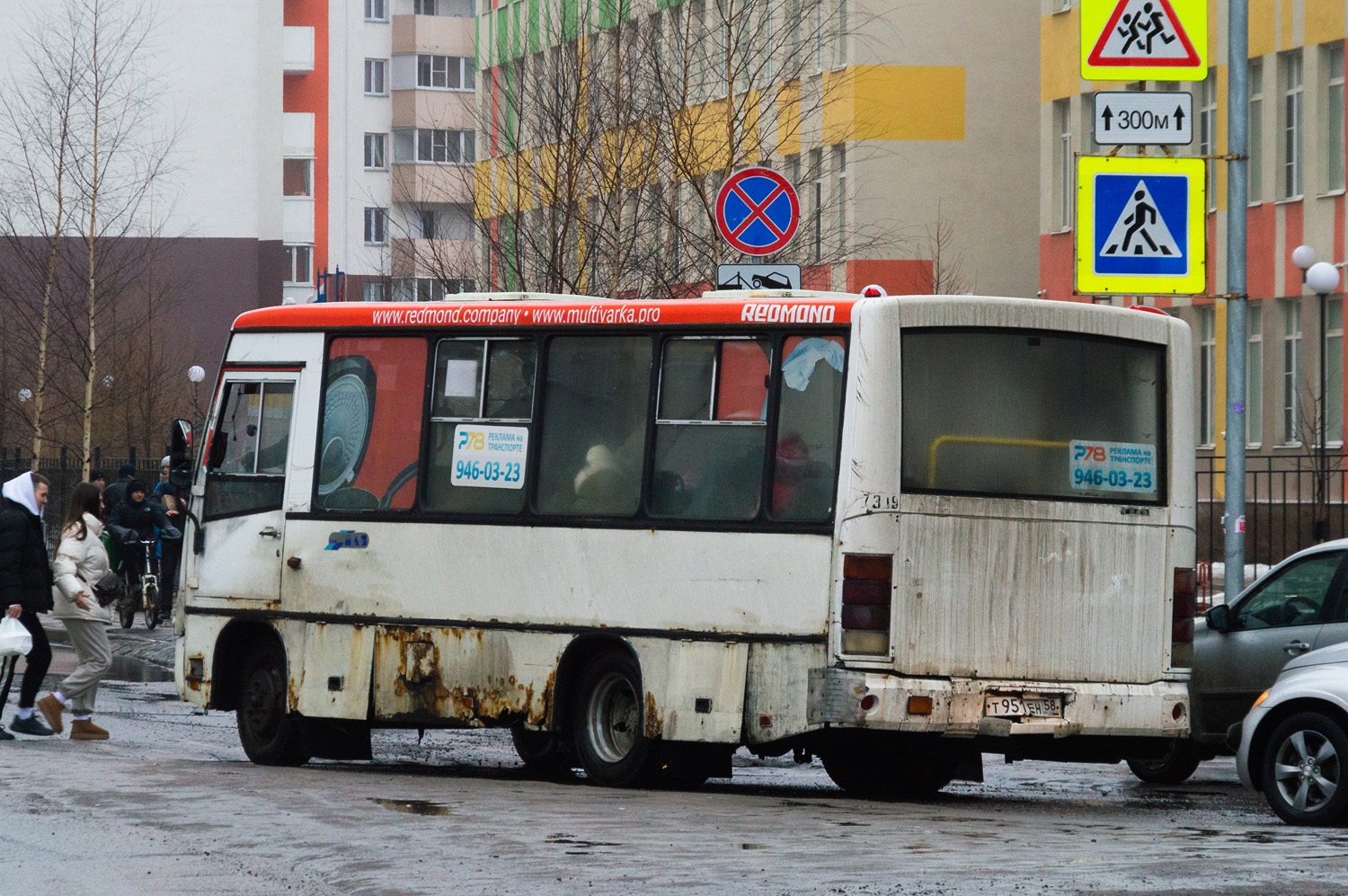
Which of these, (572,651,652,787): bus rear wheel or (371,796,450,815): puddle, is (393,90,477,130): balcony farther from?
(371,796,450,815): puddle

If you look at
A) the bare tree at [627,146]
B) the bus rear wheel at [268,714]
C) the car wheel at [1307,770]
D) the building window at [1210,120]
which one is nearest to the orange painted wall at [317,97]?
the building window at [1210,120]

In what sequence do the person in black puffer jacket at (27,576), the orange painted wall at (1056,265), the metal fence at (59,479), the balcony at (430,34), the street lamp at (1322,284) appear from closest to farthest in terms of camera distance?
the person in black puffer jacket at (27,576)
the street lamp at (1322,284)
the metal fence at (59,479)
the orange painted wall at (1056,265)
the balcony at (430,34)

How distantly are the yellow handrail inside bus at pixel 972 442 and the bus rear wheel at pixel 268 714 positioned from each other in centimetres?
478

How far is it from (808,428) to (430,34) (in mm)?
73809

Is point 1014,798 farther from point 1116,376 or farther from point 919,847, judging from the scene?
point 919,847

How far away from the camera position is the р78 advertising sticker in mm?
14156

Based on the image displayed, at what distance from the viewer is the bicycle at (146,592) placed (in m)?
29.6

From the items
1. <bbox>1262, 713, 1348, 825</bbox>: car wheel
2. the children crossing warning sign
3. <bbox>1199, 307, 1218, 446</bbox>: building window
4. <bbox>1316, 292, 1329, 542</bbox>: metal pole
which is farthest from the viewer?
<bbox>1199, 307, 1218, 446</bbox>: building window

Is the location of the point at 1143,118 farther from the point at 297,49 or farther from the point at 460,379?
the point at 297,49

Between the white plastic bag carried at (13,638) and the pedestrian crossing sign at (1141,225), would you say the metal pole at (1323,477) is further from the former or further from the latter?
the white plastic bag carried at (13,638)

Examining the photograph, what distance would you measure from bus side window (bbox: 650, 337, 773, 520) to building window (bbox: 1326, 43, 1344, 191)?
2523cm

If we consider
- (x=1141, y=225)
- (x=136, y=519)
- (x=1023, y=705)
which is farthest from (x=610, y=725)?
(x=136, y=519)

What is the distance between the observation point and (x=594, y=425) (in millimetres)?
13859

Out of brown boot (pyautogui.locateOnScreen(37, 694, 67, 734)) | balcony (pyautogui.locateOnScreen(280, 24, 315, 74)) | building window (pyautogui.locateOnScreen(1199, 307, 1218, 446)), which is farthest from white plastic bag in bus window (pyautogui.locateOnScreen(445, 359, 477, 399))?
balcony (pyautogui.locateOnScreen(280, 24, 315, 74))
